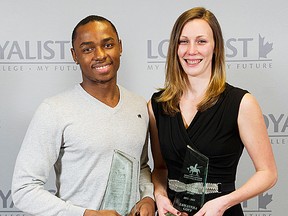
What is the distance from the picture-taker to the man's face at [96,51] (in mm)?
1563

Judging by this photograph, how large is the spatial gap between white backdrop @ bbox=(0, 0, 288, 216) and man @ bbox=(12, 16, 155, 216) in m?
0.59

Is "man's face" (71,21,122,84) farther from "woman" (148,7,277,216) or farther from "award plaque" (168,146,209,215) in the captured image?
"award plaque" (168,146,209,215)

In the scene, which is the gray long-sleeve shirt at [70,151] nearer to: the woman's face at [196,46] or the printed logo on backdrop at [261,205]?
the woman's face at [196,46]

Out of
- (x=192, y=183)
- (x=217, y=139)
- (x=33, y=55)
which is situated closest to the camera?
(x=192, y=183)

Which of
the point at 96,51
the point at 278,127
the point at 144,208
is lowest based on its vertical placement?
the point at 144,208

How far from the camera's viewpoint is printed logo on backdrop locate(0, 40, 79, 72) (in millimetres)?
2189

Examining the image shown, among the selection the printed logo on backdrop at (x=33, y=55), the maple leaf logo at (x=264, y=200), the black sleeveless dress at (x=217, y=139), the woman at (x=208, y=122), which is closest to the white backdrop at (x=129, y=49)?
the printed logo on backdrop at (x=33, y=55)

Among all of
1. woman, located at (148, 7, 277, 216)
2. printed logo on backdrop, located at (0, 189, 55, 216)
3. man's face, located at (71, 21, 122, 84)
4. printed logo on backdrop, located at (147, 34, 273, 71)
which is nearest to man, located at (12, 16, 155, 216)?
man's face, located at (71, 21, 122, 84)

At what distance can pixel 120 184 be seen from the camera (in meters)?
1.49

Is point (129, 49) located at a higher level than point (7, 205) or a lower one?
higher

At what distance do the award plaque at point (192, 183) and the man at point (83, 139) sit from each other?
13cm

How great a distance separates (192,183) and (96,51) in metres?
0.49

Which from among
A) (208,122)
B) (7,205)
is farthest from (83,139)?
(7,205)

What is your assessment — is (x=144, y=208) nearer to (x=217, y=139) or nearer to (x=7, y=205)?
(x=217, y=139)
